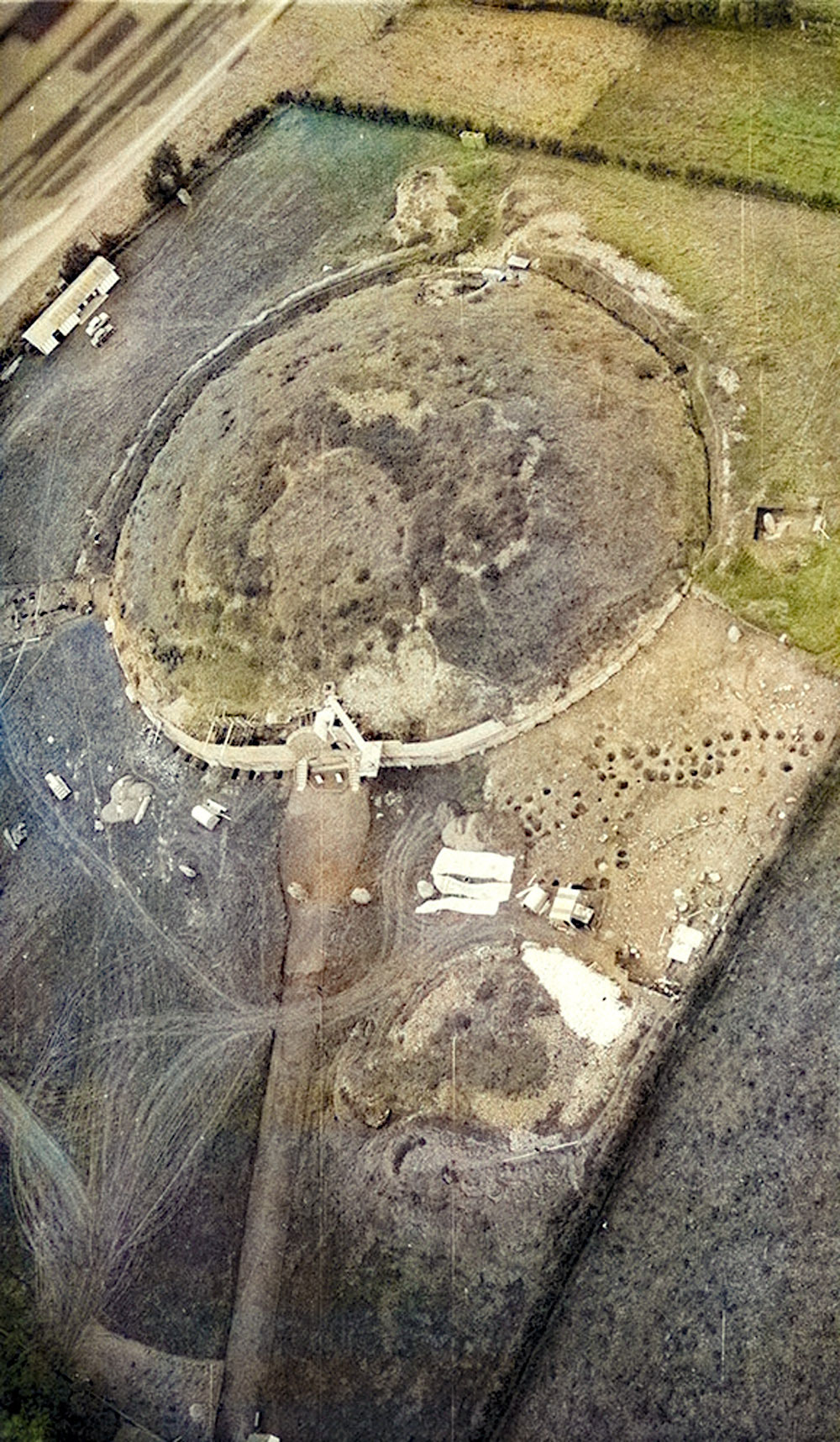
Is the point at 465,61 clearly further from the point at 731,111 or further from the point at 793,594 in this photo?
the point at 793,594

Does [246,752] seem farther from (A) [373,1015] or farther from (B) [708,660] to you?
A: (B) [708,660]

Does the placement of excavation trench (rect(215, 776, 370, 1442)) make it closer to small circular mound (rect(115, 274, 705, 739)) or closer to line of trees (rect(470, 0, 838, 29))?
small circular mound (rect(115, 274, 705, 739))

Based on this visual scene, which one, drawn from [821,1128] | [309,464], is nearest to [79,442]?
[309,464]

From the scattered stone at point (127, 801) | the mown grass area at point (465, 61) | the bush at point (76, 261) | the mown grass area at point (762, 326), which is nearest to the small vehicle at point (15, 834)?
the scattered stone at point (127, 801)

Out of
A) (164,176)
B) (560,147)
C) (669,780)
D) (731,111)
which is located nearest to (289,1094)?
(669,780)

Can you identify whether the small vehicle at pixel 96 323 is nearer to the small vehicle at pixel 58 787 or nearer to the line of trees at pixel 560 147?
the line of trees at pixel 560 147
